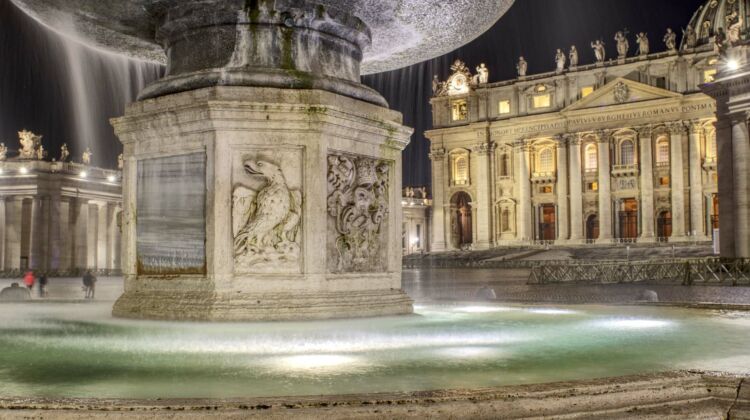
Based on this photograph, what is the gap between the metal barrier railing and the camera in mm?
24125

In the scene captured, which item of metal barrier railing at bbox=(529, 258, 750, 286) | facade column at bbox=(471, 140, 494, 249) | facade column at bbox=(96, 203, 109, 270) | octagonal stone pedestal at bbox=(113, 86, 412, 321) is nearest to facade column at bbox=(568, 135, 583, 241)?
facade column at bbox=(471, 140, 494, 249)

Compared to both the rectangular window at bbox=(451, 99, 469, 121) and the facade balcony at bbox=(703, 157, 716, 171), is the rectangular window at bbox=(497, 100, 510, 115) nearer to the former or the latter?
the rectangular window at bbox=(451, 99, 469, 121)

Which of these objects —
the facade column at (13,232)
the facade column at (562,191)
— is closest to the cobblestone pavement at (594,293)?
the facade column at (13,232)

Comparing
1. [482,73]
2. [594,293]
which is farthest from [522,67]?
[594,293]

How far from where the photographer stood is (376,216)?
8469 millimetres

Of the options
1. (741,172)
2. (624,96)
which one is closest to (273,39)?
(741,172)

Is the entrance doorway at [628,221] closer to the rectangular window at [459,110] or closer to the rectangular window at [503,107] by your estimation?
the rectangular window at [503,107]

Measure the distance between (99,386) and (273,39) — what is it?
4777 millimetres

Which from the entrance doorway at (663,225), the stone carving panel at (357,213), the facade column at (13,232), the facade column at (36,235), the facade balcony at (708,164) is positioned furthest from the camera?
the entrance doorway at (663,225)

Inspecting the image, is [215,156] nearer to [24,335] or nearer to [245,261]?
[245,261]

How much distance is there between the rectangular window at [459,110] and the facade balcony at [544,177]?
921 cm

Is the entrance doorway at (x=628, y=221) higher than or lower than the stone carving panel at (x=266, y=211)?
higher

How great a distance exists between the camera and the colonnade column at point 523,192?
72125mm

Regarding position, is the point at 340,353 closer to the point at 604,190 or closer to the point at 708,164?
the point at 708,164
